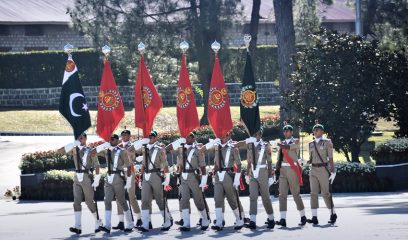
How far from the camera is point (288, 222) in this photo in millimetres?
22609

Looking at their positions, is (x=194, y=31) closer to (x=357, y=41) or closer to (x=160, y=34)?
(x=160, y=34)

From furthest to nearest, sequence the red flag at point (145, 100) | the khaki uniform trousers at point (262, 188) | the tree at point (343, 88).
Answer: the tree at point (343, 88) < the red flag at point (145, 100) < the khaki uniform trousers at point (262, 188)

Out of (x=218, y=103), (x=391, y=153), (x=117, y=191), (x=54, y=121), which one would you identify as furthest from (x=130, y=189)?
(x=54, y=121)

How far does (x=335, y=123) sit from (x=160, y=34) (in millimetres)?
12912

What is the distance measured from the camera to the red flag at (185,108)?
2366 cm

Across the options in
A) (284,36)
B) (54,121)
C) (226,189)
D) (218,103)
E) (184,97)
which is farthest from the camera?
(54,121)

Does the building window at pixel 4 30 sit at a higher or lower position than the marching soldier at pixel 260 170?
higher

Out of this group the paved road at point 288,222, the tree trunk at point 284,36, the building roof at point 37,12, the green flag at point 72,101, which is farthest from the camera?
the building roof at point 37,12

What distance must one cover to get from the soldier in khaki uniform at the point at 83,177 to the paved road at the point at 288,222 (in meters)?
0.45

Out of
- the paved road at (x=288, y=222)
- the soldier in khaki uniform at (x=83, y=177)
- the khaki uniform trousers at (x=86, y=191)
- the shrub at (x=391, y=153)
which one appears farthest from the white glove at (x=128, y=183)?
the shrub at (x=391, y=153)

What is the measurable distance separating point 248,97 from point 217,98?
0.64m

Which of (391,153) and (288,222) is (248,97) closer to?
(288,222)

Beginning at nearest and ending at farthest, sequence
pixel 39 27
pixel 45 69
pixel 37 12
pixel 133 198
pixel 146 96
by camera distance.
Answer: pixel 133 198, pixel 146 96, pixel 45 69, pixel 37 12, pixel 39 27

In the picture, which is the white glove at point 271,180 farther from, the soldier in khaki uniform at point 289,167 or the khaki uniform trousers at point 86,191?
the khaki uniform trousers at point 86,191
